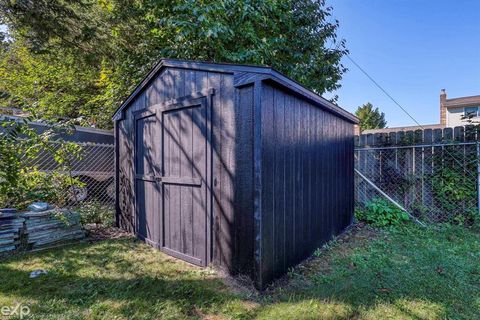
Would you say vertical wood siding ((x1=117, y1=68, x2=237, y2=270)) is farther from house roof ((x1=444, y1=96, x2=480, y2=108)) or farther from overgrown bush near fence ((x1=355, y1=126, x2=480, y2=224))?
house roof ((x1=444, y1=96, x2=480, y2=108))

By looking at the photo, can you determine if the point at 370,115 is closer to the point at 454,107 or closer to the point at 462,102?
the point at 454,107

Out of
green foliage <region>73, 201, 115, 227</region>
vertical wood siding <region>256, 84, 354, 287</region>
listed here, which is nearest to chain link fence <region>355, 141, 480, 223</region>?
vertical wood siding <region>256, 84, 354, 287</region>

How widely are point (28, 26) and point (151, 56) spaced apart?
2509mm

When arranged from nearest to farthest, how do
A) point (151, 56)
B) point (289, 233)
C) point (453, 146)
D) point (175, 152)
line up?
point (289, 233), point (175, 152), point (453, 146), point (151, 56)

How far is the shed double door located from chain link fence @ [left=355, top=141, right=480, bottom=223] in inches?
152

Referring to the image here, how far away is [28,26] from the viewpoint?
4719mm

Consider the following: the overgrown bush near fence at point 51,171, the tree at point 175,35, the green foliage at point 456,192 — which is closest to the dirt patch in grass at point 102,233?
the overgrown bush near fence at point 51,171

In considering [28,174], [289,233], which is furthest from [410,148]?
[28,174]

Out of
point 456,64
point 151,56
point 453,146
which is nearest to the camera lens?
point 453,146

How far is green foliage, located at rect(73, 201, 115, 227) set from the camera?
487cm

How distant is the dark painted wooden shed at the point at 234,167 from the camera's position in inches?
99.2

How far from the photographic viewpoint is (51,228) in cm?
388

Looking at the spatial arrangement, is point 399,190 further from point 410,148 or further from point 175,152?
point 175,152

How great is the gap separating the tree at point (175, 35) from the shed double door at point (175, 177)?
2.56 metres
